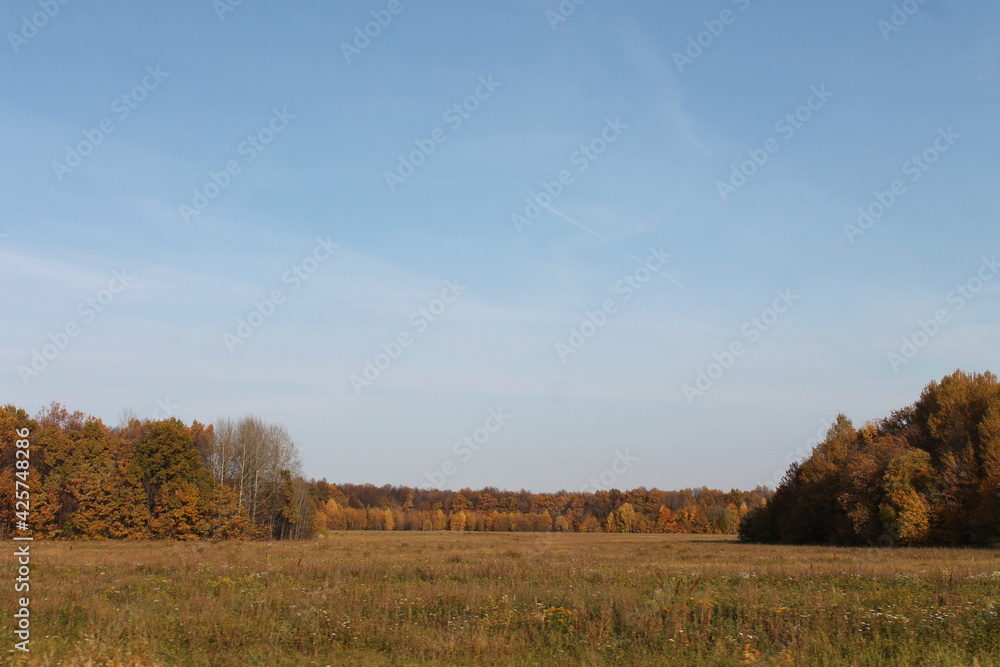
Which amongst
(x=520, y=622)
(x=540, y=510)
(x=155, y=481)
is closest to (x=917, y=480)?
(x=520, y=622)

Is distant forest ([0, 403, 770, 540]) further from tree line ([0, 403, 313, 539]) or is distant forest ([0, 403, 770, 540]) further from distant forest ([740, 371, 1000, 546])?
distant forest ([740, 371, 1000, 546])

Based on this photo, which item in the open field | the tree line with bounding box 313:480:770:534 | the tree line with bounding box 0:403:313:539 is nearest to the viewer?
the open field

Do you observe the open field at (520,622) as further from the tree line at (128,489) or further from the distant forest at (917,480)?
the tree line at (128,489)

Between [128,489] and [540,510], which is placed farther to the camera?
[540,510]

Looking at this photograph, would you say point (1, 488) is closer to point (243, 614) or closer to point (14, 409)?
point (14, 409)

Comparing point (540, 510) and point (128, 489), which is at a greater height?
point (128, 489)

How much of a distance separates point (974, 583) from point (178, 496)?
57181mm

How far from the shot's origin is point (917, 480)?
50.4 metres

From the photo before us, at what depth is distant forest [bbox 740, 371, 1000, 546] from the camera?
155 ft

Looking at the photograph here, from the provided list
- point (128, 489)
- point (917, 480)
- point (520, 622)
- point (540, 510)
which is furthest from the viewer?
point (540, 510)

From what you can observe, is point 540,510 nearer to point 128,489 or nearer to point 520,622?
point 128,489

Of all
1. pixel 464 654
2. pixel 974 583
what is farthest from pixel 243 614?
pixel 974 583

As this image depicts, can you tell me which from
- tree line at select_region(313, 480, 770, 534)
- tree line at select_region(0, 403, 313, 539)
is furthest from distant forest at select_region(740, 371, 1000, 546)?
tree line at select_region(0, 403, 313, 539)

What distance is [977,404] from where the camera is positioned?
5328 cm
